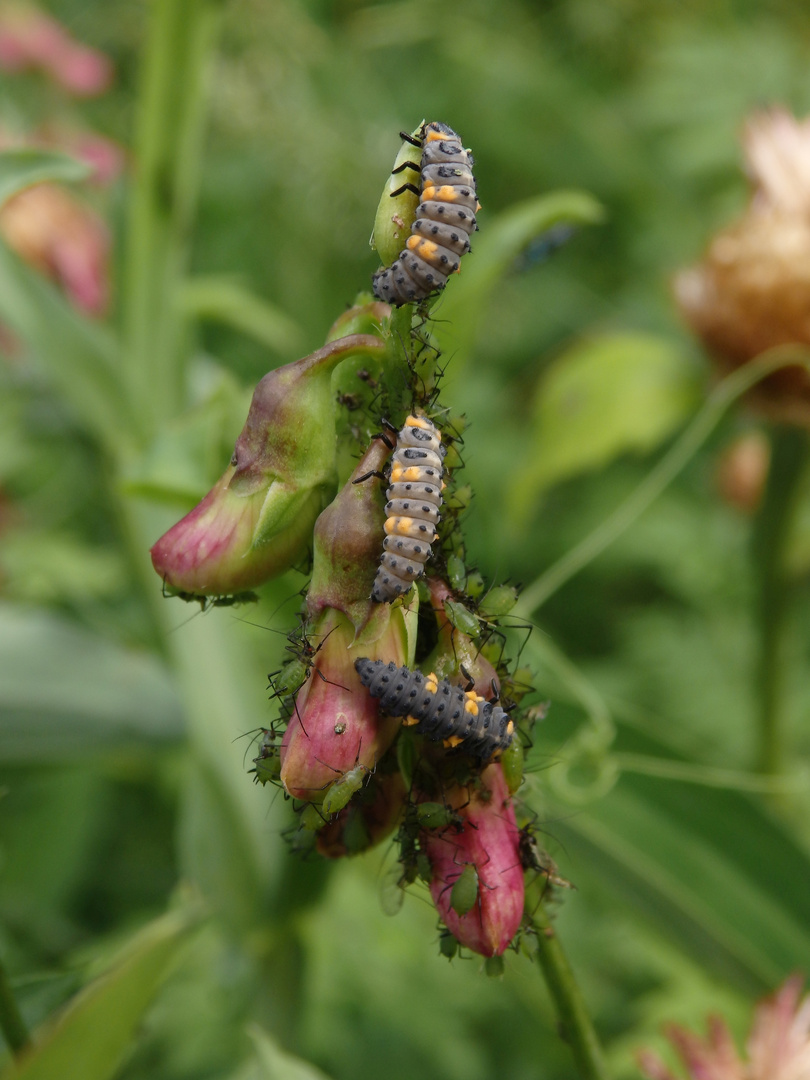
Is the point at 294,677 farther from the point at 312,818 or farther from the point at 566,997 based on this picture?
the point at 566,997

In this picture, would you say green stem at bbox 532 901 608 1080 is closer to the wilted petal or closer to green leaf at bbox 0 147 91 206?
the wilted petal

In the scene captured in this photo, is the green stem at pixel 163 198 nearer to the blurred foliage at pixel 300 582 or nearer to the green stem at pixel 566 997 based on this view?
the blurred foliage at pixel 300 582

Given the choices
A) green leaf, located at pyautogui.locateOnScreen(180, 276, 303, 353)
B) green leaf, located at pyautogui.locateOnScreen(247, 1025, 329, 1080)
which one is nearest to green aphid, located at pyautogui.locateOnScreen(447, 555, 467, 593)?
green leaf, located at pyautogui.locateOnScreen(247, 1025, 329, 1080)

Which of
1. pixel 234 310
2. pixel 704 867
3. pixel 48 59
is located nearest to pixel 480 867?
pixel 704 867

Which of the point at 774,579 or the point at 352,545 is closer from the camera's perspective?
the point at 352,545

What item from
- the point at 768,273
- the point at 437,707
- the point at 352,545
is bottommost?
the point at 437,707
